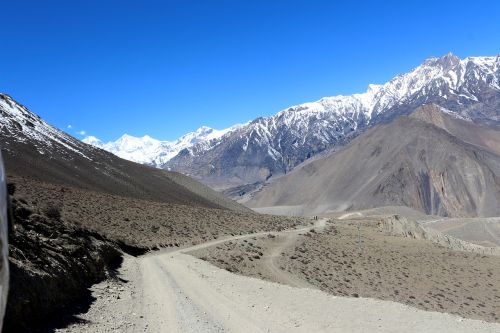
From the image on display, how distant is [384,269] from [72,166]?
59.8 metres

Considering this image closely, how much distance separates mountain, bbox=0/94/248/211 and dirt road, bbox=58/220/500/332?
5285 cm

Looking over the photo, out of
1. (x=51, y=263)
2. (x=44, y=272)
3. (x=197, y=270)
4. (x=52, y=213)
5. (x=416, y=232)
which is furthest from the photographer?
(x=416, y=232)

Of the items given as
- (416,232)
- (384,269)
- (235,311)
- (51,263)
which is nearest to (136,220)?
(384,269)

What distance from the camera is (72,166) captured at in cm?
8262

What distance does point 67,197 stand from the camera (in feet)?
151

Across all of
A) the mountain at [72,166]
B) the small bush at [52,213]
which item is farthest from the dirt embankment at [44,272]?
the mountain at [72,166]

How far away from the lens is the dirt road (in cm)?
1232

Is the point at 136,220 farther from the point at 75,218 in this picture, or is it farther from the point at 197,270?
the point at 197,270

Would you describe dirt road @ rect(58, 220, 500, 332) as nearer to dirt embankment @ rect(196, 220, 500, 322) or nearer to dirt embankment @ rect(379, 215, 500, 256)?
dirt embankment @ rect(196, 220, 500, 322)

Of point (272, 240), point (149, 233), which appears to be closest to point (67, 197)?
point (149, 233)

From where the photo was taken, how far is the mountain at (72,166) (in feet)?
236

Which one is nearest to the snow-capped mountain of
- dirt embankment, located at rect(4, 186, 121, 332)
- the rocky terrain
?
the rocky terrain

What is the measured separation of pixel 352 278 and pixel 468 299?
8219 mm

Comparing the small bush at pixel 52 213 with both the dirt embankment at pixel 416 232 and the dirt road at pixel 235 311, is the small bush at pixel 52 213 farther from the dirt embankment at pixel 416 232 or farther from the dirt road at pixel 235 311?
the dirt embankment at pixel 416 232
